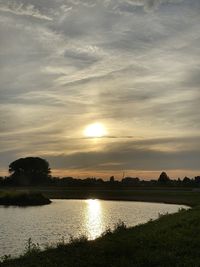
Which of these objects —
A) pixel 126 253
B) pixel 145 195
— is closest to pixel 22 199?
pixel 145 195

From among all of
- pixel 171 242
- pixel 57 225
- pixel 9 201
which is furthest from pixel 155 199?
pixel 171 242

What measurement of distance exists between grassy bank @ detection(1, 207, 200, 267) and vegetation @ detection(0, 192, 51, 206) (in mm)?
71777

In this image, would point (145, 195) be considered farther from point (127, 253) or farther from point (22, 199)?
point (127, 253)

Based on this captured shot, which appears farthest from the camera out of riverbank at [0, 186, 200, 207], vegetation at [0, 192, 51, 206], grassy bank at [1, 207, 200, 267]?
riverbank at [0, 186, 200, 207]

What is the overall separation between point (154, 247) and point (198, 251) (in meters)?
2.66

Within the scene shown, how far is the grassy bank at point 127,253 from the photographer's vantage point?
20.9 m

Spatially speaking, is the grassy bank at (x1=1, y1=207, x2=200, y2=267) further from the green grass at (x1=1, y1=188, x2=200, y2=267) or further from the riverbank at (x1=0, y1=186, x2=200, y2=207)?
the riverbank at (x1=0, y1=186, x2=200, y2=207)

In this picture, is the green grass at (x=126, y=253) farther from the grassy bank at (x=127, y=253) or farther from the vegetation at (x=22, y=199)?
the vegetation at (x=22, y=199)

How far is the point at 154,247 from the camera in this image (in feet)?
80.3

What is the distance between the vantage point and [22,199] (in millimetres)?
101500

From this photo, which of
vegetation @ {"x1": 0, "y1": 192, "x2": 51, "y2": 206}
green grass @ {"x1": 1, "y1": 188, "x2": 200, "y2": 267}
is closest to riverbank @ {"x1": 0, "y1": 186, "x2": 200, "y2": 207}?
vegetation @ {"x1": 0, "y1": 192, "x2": 51, "y2": 206}

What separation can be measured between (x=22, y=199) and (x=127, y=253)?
81.1 meters

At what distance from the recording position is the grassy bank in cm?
2089

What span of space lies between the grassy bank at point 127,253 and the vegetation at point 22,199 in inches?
2826
